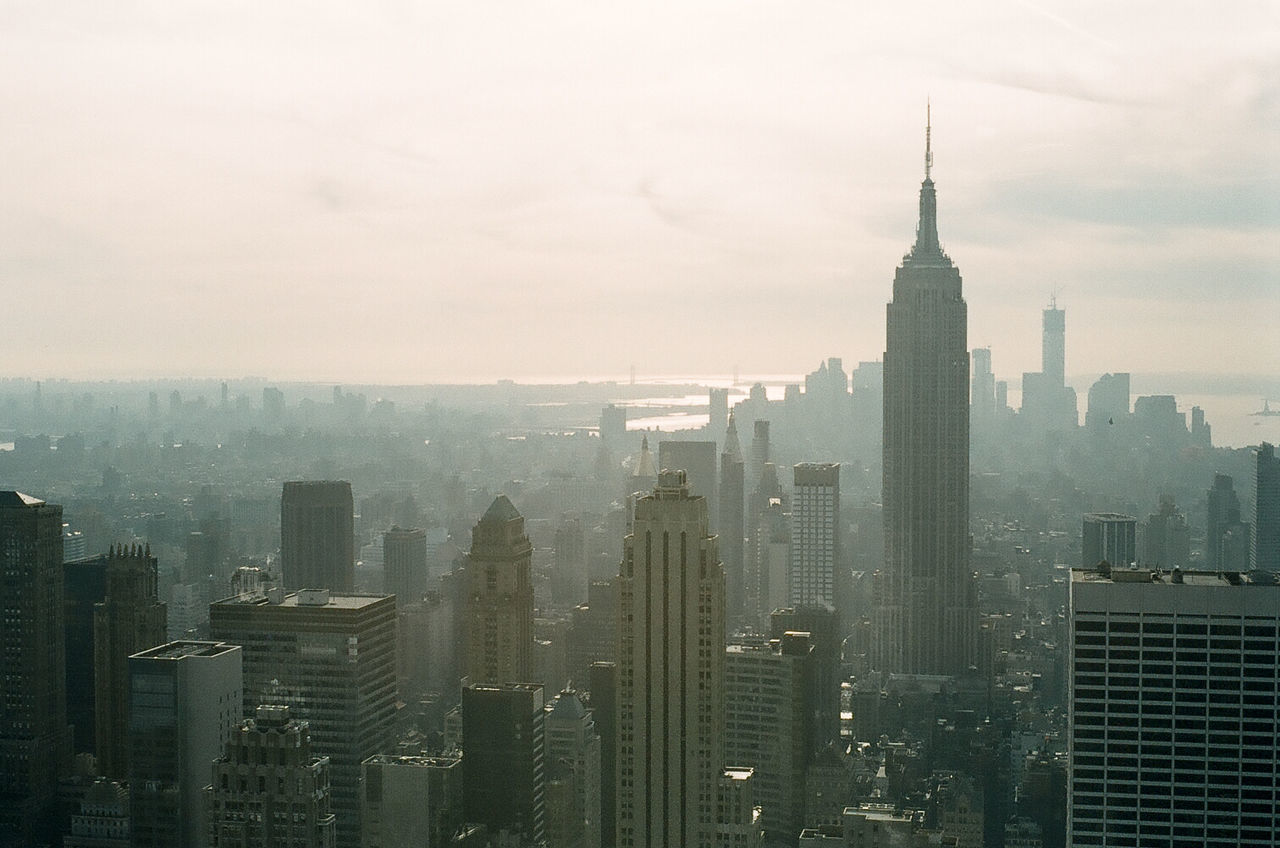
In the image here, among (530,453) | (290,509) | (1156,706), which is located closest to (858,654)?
(530,453)

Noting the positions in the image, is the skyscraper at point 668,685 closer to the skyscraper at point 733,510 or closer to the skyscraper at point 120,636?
the skyscraper at point 733,510

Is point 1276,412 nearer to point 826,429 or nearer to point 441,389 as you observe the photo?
point 441,389

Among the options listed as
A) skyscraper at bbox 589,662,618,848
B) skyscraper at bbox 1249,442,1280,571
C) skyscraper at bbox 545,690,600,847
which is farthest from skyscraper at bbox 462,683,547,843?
skyscraper at bbox 1249,442,1280,571

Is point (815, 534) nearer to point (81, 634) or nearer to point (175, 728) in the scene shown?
point (81, 634)

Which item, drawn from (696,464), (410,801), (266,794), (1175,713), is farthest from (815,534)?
(266,794)

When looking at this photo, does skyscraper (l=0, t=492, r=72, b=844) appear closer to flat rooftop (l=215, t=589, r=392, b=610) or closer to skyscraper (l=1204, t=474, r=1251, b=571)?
flat rooftop (l=215, t=589, r=392, b=610)

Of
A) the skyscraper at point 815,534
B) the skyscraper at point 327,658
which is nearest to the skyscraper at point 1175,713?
the skyscraper at point 327,658
